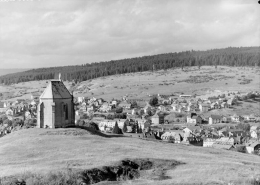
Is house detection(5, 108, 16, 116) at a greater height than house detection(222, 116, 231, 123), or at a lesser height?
greater

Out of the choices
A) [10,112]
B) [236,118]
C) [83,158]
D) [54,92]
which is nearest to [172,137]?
[54,92]

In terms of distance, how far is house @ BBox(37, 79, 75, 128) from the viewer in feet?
155

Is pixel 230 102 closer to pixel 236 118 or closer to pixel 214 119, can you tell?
pixel 236 118

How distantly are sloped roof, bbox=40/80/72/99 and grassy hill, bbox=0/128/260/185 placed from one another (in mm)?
5654

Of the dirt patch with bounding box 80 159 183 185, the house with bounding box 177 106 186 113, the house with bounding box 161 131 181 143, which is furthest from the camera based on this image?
the house with bounding box 177 106 186 113

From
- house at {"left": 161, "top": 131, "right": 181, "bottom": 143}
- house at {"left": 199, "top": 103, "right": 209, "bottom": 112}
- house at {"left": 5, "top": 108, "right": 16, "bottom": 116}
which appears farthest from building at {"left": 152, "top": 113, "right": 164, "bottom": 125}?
house at {"left": 5, "top": 108, "right": 16, "bottom": 116}

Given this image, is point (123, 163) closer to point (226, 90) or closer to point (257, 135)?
point (257, 135)

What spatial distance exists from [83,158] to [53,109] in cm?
1835

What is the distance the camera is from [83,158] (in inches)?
1186

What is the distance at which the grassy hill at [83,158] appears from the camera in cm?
2422

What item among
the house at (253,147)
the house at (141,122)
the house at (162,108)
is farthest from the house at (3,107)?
the house at (253,147)

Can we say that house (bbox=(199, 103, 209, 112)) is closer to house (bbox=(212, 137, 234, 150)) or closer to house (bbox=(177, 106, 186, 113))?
house (bbox=(177, 106, 186, 113))

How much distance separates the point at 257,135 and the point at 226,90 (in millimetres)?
97393

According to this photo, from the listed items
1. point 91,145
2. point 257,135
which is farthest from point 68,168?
point 257,135
